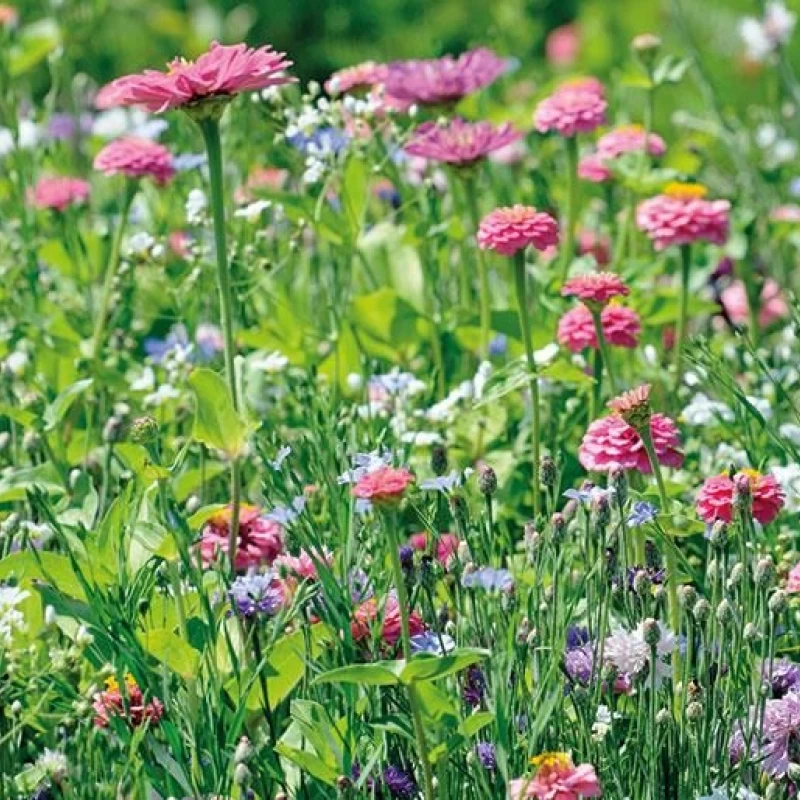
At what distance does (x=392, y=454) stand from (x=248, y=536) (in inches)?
7.7

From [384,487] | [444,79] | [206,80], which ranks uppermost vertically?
[206,80]

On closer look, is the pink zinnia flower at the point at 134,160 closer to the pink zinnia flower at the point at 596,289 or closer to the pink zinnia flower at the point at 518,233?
the pink zinnia flower at the point at 518,233

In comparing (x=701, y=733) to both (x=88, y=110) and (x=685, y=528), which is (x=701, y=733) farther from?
(x=88, y=110)

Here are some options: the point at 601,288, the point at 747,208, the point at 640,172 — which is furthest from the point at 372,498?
the point at 747,208

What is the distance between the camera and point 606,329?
2.08 meters

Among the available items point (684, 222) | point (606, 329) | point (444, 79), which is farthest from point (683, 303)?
point (444, 79)

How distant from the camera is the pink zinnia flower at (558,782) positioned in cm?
133

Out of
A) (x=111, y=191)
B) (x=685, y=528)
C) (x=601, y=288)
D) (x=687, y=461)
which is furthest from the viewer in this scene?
(x=111, y=191)

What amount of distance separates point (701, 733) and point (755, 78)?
3381 millimetres

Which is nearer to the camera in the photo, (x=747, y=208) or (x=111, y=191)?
(x=747, y=208)

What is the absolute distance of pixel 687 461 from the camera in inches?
86.0

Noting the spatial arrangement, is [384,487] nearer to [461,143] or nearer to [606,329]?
[606,329]

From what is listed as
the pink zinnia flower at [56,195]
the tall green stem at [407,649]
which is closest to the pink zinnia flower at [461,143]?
the pink zinnia flower at [56,195]

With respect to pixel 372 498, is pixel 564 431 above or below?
below
